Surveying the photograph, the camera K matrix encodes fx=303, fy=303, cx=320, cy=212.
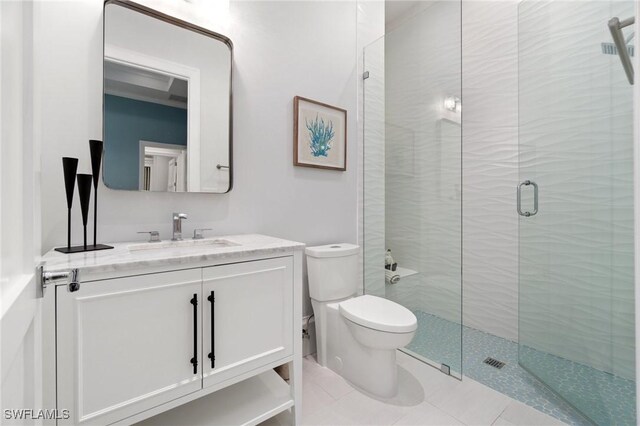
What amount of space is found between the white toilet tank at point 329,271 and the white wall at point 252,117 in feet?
0.66

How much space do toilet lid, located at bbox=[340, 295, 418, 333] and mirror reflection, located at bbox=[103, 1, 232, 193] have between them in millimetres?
995

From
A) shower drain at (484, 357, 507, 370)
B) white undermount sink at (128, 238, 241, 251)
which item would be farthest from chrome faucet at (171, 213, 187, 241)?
shower drain at (484, 357, 507, 370)

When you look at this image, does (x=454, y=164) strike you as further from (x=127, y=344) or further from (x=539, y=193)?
(x=127, y=344)

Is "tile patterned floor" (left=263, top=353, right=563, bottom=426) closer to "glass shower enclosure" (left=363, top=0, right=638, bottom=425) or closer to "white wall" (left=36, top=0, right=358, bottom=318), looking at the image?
"glass shower enclosure" (left=363, top=0, right=638, bottom=425)

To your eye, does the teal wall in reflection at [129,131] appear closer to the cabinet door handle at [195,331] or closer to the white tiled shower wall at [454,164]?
the cabinet door handle at [195,331]

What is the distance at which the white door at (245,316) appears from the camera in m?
1.19

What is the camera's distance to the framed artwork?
2.01m

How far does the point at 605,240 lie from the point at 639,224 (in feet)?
3.56

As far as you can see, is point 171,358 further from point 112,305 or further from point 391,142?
point 391,142

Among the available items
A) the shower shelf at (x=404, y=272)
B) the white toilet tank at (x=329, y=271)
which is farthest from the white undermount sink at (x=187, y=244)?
the shower shelf at (x=404, y=272)

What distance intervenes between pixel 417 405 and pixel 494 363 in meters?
0.75

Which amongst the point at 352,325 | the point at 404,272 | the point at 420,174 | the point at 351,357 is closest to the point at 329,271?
the point at 352,325

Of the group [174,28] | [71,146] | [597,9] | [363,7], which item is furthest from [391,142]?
[71,146]

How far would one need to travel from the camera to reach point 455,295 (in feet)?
6.79
